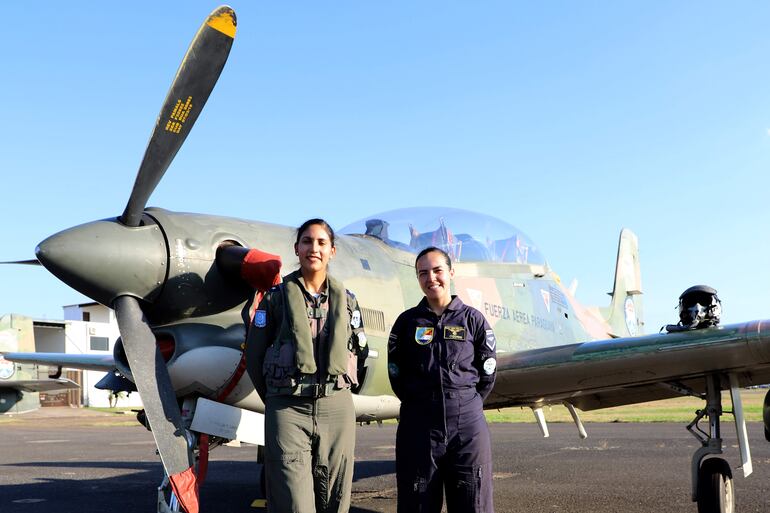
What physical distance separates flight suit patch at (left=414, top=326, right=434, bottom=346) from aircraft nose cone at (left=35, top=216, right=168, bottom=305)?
1817 mm

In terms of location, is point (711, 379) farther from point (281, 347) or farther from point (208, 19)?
point (208, 19)

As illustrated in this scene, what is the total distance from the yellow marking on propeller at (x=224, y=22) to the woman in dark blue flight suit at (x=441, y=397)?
1.91m

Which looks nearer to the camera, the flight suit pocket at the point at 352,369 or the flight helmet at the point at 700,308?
the flight suit pocket at the point at 352,369

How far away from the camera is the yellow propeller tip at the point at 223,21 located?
13.9 feet

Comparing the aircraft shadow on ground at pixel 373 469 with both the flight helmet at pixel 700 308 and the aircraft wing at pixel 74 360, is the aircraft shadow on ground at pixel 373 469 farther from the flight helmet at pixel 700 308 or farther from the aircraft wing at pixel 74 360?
the flight helmet at pixel 700 308

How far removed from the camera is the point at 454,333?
349 cm

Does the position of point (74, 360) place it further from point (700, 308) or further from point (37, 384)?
point (37, 384)

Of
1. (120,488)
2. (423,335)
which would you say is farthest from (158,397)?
(120,488)

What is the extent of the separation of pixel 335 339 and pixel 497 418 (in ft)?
77.2

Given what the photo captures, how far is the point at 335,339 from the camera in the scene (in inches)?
130

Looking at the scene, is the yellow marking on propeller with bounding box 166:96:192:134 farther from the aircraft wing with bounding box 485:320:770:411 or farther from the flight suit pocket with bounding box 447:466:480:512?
the aircraft wing with bounding box 485:320:770:411

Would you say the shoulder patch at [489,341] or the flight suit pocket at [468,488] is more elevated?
the shoulder patch at [489,341]

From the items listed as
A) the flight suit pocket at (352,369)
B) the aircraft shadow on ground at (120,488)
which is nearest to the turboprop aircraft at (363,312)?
the flight suit pocket at (352,369)

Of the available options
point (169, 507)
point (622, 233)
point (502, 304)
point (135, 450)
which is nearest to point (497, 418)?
point (622, 233)
